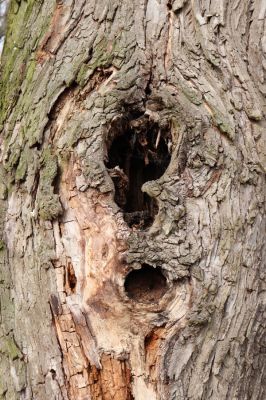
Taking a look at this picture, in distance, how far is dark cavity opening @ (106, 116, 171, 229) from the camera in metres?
1.83

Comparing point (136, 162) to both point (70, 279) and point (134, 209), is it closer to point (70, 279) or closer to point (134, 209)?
point (134, 209)

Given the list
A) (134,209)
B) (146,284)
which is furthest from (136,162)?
(146,284)

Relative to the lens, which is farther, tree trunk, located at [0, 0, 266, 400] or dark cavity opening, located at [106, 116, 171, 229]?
dark cavity opening, located at [106, 116, 171, 229]

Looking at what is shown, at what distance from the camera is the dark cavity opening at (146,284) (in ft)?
5.72

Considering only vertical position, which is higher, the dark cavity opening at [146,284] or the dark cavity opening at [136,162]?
the dark cavity opening at [136,162]

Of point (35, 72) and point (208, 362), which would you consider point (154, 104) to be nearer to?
point (35, 72)

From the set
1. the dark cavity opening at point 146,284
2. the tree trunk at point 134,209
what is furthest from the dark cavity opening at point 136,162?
the dark cavity opening at point 146,284

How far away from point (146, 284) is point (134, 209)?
0.88ft

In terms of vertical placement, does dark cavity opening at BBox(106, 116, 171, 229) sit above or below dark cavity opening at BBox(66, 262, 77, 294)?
above

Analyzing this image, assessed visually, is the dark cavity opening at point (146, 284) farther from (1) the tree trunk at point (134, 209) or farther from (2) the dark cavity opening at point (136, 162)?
(2) the dark cavity opening at point (136, 162)

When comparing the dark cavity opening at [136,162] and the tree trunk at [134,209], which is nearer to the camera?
the tree trunk at [134,209]

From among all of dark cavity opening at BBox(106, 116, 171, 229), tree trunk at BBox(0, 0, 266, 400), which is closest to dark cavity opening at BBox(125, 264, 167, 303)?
tree trunk at BBox(0, 0, 266, 400)

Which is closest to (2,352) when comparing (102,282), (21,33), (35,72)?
(102,282)

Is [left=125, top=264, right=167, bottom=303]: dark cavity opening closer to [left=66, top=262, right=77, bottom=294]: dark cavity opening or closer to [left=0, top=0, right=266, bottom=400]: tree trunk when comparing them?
[left=0, top=0, right=266, bottom=400]: tree trunk
